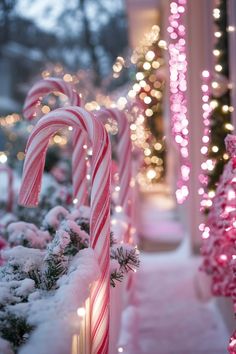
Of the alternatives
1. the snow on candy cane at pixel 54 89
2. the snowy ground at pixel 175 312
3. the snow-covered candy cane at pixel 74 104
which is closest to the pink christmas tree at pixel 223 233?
the snowy ground at pixel 175 312

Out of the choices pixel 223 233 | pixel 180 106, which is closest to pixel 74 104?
pixel 180 106

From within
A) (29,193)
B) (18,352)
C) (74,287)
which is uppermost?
(29,193)

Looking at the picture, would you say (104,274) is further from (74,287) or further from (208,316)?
(208,316)

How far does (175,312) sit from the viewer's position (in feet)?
20.9

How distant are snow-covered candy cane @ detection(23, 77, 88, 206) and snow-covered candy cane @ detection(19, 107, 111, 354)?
1337 millimetres

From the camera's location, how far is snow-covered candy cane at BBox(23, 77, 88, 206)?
4734mm

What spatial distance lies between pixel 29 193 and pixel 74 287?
85 cm

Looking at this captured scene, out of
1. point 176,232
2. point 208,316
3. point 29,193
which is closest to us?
point 29,193

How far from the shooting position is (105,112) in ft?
16.2

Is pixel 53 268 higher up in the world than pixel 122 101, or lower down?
lower down

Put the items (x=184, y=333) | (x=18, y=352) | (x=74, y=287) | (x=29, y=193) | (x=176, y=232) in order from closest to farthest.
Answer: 1. (x=18, y=352)
2. (x=74, y=287)
3. (x=29, y=193)
4. (x=184, y=333)
5. (x=176, y=232)

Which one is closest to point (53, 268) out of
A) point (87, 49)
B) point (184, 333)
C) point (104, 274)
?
point (104, 274)

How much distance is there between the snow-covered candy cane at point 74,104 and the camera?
15.5ft

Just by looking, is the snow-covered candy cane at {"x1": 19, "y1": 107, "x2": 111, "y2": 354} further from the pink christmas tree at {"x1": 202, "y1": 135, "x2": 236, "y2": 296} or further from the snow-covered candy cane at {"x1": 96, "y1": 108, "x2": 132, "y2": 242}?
the snow-covered candy cane at {"x1": 96, "y1": 108, "x2": 132, "y2": 242}
